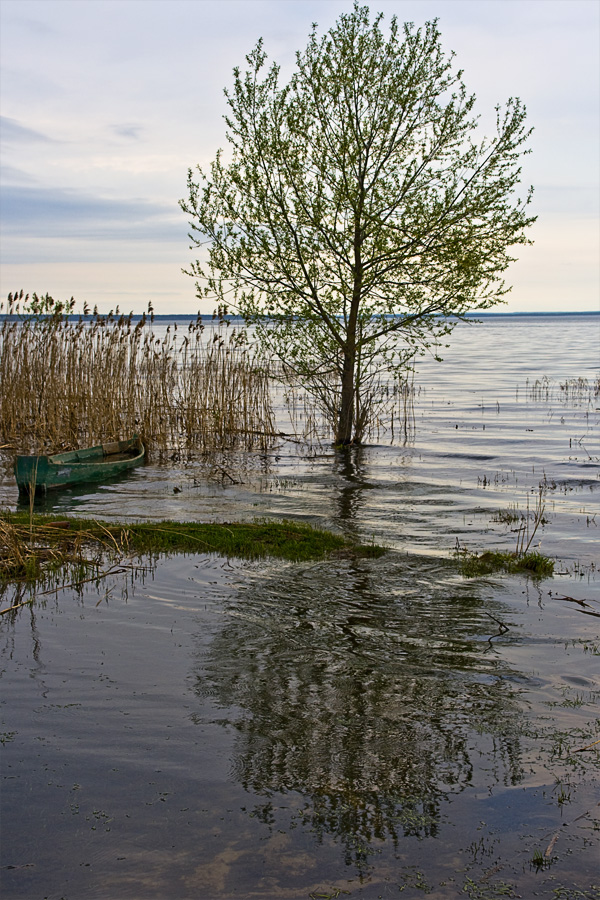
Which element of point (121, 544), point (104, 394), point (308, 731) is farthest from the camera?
point (104, 394)

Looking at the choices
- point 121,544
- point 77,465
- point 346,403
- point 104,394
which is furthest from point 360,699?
point 104,394

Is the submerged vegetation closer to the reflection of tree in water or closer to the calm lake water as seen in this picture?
the calm lake water

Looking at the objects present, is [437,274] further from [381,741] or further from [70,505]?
[381,741]

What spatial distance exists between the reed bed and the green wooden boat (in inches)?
51.4

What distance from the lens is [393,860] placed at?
3.55 metres

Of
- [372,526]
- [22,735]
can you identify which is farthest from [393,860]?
[372,526]

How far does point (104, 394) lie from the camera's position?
57.2ft

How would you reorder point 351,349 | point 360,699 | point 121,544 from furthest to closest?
1. point 351,349
2. point 121,544
3. point 360,699

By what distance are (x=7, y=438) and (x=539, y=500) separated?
472 inches

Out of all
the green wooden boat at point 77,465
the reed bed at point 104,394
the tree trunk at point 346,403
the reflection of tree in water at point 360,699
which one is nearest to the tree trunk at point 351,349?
the tree trunk at point 346,403

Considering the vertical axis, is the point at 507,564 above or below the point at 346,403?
below

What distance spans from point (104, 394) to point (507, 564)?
11368mm

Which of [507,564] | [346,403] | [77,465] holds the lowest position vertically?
[507,564]

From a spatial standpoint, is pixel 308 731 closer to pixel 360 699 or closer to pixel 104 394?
pixel 360 699
